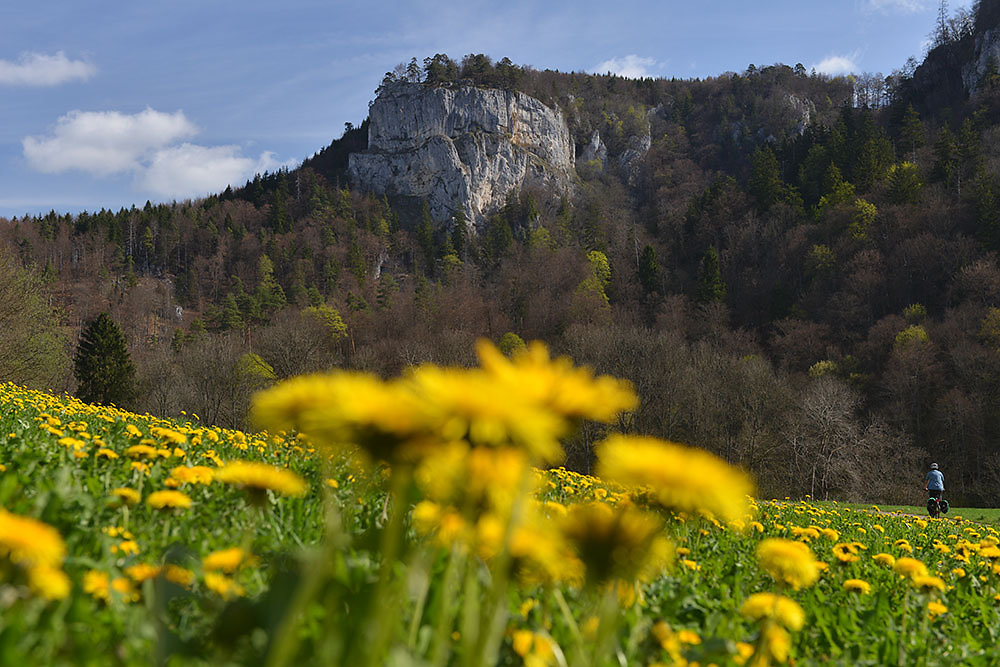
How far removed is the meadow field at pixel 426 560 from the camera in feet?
3.48

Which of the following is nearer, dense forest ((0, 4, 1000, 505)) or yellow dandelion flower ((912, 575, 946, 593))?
yellow dandelion flower ((912, 575, 946, 593))

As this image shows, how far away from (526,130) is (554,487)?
13420 centimetres

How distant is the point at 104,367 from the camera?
36500 millimetres

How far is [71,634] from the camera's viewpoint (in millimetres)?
1509

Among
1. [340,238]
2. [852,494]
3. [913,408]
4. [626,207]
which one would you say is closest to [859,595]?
[852,494]

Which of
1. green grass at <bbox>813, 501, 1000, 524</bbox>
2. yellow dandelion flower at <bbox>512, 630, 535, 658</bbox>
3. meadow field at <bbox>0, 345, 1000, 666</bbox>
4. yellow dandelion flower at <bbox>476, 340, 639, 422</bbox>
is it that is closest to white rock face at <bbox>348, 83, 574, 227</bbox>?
green grass at <bbox>813, 501, 1000, 524</bbox>

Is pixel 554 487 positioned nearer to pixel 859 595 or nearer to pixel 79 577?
pixel 859 595

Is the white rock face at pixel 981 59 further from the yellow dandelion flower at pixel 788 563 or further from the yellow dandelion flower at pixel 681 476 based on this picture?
the yellow dandelion flower at pixel 681 476

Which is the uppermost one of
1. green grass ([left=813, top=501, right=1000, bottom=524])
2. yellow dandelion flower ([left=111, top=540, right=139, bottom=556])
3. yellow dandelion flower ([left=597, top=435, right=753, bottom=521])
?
yellow dandelion flower ([left=597, top=435, right=753, bottom=521])

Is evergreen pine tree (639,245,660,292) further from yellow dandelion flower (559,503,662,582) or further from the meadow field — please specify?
yellow dandelion flower (559,503,662,582)

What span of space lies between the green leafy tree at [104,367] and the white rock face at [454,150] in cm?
8494

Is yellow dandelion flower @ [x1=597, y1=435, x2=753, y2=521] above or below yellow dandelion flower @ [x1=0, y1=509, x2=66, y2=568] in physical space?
above

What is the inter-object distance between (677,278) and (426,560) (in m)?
82.4

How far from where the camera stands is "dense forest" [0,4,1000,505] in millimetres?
41188
